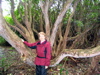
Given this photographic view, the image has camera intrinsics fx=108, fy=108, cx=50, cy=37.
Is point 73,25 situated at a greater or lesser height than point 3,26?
lesser

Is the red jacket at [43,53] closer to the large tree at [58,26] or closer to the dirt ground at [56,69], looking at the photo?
the large tree at [58,26]

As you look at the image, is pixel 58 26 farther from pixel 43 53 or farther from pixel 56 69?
pixel 56 69

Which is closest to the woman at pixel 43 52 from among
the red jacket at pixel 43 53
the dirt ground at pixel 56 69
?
the red jacket at pixel 43 53

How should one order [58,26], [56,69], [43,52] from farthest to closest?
[56,69], [58,26], [43,52]

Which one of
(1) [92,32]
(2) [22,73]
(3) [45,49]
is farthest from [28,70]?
(1) [92,32]

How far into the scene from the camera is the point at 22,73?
4012 mm

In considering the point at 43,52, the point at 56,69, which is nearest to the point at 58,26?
the point at 43,52

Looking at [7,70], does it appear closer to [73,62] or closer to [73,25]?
[73,62]

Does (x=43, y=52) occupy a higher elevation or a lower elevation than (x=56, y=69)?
higher

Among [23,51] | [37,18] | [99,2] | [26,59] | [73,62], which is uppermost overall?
[99,2]

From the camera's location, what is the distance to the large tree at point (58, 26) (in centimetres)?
306

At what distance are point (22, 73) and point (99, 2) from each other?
158 inches

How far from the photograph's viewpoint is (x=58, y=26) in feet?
12.6

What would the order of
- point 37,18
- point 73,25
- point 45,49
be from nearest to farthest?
point 45,49 < point 73,25 < point 37,18
